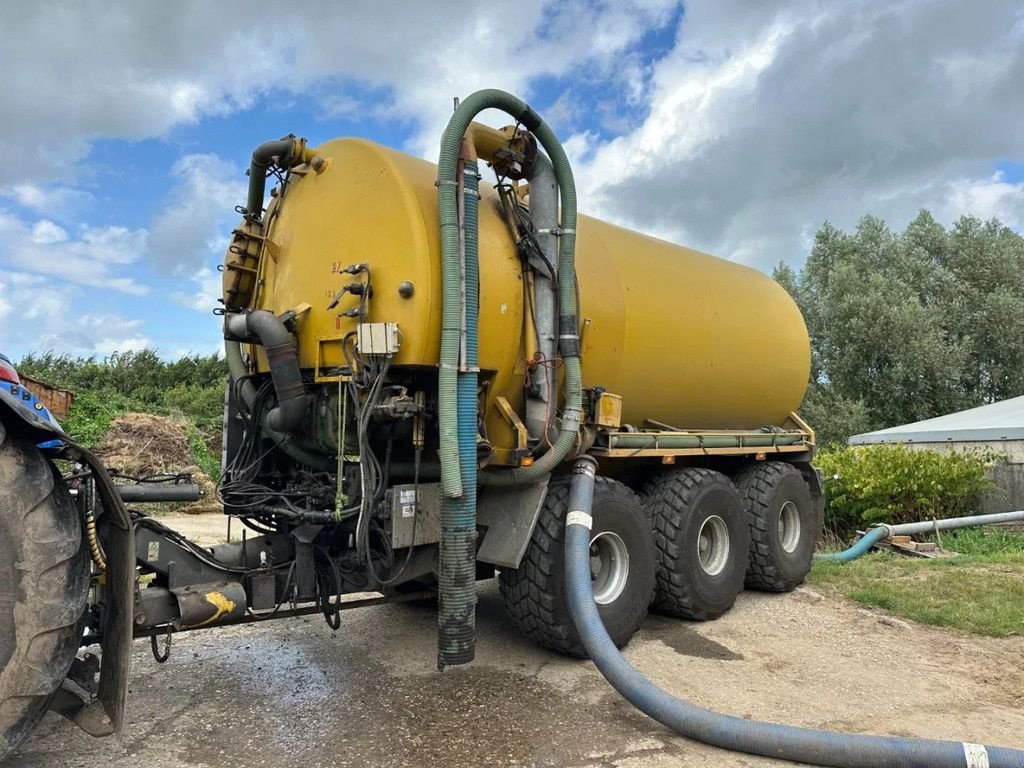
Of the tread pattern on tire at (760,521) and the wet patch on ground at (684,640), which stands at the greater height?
the tread pattern on tire at (760,521)

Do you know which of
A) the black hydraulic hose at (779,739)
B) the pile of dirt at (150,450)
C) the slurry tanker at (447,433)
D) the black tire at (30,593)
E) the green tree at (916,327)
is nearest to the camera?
the black tire at (30,593)

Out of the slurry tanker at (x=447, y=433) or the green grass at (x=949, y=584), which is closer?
the slurry tanker at (x=447, y=433)

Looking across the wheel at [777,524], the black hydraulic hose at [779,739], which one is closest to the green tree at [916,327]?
the wheel at [777,524]

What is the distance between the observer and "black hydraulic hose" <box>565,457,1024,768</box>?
152 inches

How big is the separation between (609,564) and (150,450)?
14.2 metres

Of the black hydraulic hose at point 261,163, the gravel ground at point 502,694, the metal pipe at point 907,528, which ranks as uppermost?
the black hydraulic hose at point 261,163

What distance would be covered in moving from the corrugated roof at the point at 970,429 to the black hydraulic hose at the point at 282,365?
1196 centimetres

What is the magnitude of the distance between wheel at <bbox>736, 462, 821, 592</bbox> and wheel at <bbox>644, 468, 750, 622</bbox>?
416 millimetres

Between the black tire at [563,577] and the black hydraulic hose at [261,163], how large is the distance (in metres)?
3.05

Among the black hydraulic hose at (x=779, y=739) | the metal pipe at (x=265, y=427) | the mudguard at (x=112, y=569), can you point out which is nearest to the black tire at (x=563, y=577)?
the black hydraulic hose at (x=779, y=739)

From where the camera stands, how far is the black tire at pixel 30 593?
10.1 feet

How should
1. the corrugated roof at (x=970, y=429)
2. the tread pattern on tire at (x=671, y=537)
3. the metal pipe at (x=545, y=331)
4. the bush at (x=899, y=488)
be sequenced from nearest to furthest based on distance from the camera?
the metal pipe at (x=545, y=331) < the tread pattern on tire at (x=671, y=537) < the bush at (x=899, y=488) < the corrugated roof at (x=970, y=429)

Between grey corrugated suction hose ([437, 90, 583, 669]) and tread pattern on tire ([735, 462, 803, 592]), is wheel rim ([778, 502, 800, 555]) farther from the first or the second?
grey corrugated suction hose ([437, 90, 583, 669])

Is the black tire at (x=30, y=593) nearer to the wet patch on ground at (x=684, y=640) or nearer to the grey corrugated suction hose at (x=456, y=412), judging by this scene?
the grey corrugated suction hose at (x=456, y=412)
